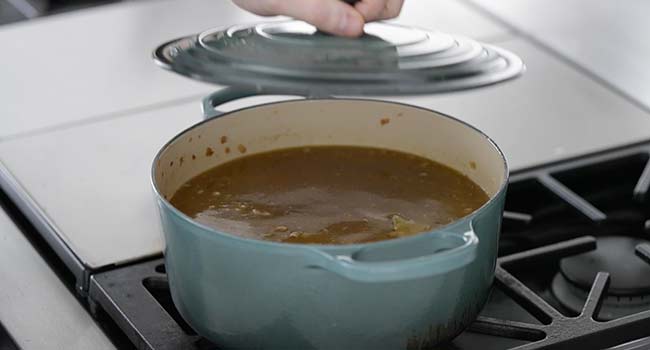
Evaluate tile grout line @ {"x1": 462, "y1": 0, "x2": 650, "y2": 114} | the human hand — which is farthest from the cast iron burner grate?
the human hand

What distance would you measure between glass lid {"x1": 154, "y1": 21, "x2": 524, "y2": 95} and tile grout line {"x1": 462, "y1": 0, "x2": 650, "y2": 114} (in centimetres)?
38

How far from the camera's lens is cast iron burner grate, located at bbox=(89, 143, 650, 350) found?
0.93 meters

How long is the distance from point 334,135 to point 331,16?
160 millimetres

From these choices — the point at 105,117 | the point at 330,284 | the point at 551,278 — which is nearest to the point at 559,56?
the point at 551,278

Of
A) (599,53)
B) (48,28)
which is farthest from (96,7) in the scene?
(599,53)

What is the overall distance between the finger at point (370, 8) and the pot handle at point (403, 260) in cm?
24

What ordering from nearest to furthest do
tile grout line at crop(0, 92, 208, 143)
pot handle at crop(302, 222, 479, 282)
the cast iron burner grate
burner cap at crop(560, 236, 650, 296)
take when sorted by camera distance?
pot handle at crop(302, 222, 479, 282) → the cast iron burner grate → burner cap at crop(560, 236, 650, 296) → tile grout line at crop(0, 92, 208, 143)

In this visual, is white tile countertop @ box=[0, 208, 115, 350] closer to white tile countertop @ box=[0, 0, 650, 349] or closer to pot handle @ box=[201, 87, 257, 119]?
white tile countertop @ box=[0, 0, 650, 349]

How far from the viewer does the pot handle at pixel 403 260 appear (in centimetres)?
80

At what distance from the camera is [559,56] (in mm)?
1437

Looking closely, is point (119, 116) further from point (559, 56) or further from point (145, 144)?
point (559, 56)

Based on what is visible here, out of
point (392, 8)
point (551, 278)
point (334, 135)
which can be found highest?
point (392, 8)

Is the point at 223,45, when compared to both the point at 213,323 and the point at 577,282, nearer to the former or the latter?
the point at 213,323

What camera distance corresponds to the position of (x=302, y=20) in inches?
38.3
